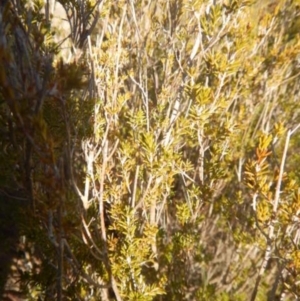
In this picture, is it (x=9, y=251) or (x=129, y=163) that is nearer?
(x=129, y=163)

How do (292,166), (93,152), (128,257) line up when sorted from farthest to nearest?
(292,166)
(93,152)
(128,257)

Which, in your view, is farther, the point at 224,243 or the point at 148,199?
the point at 224,243

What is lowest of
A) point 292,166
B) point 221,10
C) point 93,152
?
point 93,152

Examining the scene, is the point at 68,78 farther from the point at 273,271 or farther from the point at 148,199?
the point at 273,271

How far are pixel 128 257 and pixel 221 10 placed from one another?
164 centimetres

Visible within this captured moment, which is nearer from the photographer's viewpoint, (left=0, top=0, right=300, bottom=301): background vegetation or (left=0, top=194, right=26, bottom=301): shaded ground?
(left=0, top=0, right=300, bottom=301): background vegetation

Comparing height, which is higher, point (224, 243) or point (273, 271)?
point (224, 243)

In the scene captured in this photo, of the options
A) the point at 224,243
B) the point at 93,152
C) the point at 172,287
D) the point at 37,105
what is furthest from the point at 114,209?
the point at 224,243

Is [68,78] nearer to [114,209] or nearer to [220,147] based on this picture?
[114,209]

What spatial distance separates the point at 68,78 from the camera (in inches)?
55.1

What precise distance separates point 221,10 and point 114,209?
143 centimetres

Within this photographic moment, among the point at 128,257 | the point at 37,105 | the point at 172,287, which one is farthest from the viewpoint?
the point at 172,287

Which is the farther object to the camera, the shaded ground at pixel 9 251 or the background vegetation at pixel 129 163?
the shaded ground at pixel 9 251

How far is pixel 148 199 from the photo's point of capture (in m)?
2.56
